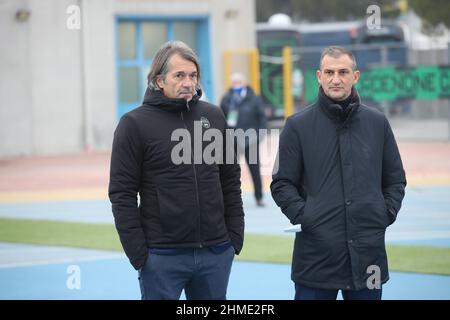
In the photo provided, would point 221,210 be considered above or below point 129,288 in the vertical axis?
above

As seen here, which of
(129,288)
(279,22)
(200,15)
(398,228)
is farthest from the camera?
(279,22)

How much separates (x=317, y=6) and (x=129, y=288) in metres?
46.2

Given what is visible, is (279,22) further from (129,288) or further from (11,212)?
(129,288)

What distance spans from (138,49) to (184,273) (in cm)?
2588

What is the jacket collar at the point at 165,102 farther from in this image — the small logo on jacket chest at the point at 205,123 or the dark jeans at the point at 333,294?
the dark jeans at the point at 333,294

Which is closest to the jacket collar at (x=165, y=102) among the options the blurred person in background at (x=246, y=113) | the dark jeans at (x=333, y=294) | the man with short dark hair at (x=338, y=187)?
the man with short dark hair at (x=338, y=187)

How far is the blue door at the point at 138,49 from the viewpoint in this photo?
3083cm

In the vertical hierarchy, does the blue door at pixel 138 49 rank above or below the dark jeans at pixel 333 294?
above

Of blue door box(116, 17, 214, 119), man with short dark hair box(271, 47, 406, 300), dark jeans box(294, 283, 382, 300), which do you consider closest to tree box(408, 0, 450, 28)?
blue door box(116, 17, 214, 119)

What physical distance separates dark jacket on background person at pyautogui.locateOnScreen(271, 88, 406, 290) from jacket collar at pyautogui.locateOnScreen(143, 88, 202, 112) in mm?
611

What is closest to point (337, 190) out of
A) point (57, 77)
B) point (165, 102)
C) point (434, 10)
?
point (165, 102)

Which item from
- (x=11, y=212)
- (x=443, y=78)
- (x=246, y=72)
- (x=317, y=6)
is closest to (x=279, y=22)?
(x=246, y=72)

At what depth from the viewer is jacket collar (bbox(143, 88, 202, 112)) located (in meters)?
5.47

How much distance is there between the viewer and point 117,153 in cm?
546
